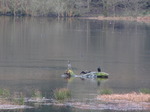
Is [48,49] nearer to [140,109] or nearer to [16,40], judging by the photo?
[16,40]

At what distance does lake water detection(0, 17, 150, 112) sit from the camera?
113 feet

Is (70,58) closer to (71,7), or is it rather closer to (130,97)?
(130,97)

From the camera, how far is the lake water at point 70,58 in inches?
1361

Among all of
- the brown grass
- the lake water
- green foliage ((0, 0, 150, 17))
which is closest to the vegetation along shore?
green foliage ((0, 0, 150, 17))

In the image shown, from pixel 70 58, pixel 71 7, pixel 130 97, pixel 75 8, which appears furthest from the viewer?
pixel 75 8

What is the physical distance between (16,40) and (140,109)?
42274 mm

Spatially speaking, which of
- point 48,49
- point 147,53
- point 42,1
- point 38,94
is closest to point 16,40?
point 48,49

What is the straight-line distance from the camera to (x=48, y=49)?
192 feet

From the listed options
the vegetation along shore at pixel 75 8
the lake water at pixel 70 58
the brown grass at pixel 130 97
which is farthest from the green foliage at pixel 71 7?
the brown grass at pixel 130 97

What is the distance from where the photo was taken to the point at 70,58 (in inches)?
1997

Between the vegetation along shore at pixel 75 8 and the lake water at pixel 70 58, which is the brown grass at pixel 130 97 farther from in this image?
the vegetation along shore at pixel 75 8

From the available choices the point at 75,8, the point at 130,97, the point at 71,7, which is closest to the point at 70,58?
the point at 130,97

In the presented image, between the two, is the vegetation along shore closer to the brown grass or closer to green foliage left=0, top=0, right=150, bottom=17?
green foliage left=0, top=0, right=150, bottom=17

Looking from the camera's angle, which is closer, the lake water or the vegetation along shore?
the lake water
